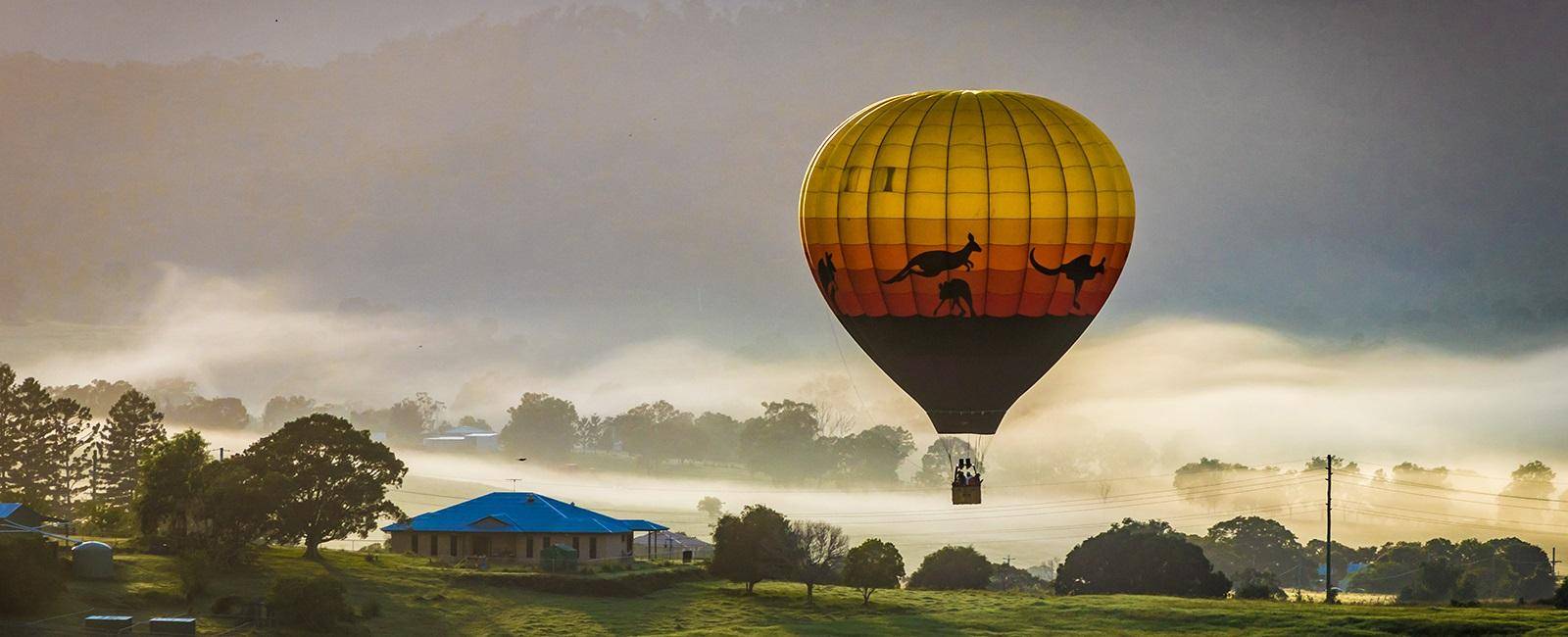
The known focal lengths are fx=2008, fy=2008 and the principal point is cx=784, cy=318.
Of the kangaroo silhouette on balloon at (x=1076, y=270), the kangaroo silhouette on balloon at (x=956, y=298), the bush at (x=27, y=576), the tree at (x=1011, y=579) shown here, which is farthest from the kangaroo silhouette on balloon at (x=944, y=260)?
the tree at (x=1011, y=579)

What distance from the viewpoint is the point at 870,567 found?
120 meters

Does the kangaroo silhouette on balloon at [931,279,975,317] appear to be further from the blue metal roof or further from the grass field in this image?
the blue metal roof

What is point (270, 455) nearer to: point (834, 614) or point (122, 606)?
point (122, 606)

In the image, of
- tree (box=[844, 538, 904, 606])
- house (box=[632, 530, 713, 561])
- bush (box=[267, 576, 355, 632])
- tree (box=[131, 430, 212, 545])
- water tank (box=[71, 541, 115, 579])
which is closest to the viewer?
bush (box=[267, 576, 355, 632])

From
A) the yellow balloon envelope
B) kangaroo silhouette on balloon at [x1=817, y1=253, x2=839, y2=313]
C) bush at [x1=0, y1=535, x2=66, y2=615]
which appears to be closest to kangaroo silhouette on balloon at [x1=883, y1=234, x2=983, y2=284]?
the yellow balloon envelope

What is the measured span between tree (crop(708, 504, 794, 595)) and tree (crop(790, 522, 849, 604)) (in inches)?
30.0

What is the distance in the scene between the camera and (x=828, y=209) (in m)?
70.6

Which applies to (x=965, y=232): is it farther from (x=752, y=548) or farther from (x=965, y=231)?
(x=752, y=548)

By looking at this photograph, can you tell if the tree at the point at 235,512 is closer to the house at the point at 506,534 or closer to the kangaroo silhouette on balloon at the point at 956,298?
the house at the point at 506,534

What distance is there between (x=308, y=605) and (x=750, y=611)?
25.8 meters

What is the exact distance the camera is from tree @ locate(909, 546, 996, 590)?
13512cm

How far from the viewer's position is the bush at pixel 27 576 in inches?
3674

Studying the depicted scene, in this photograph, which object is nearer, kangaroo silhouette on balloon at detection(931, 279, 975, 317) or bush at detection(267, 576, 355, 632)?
kangaroo silhouette on balloon at detection(931, 279, 975, 317)

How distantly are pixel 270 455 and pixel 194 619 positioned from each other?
2241 centimetres
